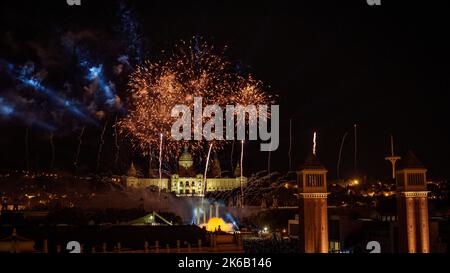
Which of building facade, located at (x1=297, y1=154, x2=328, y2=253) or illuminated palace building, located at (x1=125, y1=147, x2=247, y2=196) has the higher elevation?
illuminated palace building, located at (x1=125, y1=147, x2=247, y2=196)

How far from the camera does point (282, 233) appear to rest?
268ft

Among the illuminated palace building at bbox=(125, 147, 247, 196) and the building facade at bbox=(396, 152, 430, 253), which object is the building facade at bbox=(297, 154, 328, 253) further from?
the illuminated palace building at bbox=(125, 147, 247, 196)

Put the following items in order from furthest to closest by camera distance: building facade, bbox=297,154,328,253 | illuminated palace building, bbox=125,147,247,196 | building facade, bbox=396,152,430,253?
illuminated palace building, bbox=125,147,247,196 → building facade, bbox=396,152,430,253 → building facade, bbox=297,154,328,253

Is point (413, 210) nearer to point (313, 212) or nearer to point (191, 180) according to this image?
point (313, 212)

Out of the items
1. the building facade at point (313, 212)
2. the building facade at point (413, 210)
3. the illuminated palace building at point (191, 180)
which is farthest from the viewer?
the illuminated palace building at point (191, 180)

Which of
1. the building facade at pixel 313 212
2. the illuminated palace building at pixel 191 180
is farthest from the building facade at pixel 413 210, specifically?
the illuminated palace building at pixel 191 180

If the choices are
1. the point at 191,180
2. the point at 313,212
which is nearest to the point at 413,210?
the point at 313,212

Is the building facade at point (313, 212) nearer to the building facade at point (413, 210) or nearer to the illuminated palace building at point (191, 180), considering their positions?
the building facade at point (413, 210)

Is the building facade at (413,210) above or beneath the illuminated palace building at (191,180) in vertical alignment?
beneath

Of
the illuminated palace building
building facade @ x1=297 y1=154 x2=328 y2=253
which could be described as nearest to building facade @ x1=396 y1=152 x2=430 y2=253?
building facade @ x1=297 y1=154 x2=328 y2=253

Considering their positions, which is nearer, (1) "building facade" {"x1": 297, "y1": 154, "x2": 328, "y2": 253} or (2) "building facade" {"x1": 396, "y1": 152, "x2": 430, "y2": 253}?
(1) "building facade" {"x1": 297, "y1": 154, "x2": 328, "y2": 253}

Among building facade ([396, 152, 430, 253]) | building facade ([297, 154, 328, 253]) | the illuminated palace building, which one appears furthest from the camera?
the illuminated palace building
